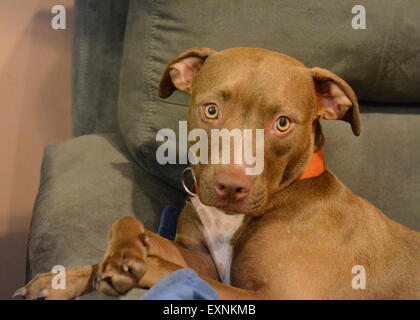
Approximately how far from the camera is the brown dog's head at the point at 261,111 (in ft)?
5.92

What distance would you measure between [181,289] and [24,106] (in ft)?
7.11

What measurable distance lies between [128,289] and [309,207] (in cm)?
72

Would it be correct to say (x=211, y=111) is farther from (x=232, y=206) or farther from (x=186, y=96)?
(x=186, y=96)

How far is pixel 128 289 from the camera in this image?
1601mm

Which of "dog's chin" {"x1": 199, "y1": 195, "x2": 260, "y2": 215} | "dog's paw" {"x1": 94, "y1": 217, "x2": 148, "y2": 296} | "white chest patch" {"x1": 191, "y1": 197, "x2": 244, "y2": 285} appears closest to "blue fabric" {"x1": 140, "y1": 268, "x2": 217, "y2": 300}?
"dog's paw" {"x1": 94, "y1": 217, "x2": 148, "y2": 296}

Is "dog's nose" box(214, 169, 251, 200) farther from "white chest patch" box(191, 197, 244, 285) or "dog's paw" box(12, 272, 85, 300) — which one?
"dog's paw" box(12, 272, 85, 300)

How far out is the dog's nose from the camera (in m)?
1.75

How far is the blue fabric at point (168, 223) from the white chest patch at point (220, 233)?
215 millimetres

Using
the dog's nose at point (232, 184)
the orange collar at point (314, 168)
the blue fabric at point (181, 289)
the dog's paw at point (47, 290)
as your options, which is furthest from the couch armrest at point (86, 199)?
the orange collar at point (314, 168)

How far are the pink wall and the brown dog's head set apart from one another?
1.42m

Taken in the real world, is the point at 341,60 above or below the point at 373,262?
above

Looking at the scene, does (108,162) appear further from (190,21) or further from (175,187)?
(190,21)

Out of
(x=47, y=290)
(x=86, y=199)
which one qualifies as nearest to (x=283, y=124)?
(x=86, y=199)
